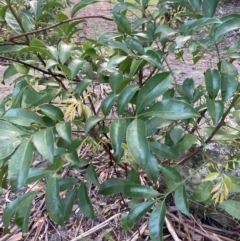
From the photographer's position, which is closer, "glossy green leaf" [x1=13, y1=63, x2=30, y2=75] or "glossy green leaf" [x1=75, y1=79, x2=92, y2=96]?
"glossy green leaf" [x1=75, y1=79, x2=92, y2=96]

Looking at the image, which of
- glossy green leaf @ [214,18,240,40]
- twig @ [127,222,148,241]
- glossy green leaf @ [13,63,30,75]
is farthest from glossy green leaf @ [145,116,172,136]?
twig @ [127,222,148,241]

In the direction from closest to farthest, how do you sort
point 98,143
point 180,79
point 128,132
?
point 128,132 < point 98,143 < point 180,79

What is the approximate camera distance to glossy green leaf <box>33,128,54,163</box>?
59 cm

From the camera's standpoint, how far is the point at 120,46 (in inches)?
28.9

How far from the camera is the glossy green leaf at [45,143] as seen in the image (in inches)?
23.2

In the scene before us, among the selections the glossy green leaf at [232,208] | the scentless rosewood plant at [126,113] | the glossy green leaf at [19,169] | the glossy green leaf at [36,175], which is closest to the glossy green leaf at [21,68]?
the scentless rosewood plant at [126,113]

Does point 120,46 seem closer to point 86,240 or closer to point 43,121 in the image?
point 43,121

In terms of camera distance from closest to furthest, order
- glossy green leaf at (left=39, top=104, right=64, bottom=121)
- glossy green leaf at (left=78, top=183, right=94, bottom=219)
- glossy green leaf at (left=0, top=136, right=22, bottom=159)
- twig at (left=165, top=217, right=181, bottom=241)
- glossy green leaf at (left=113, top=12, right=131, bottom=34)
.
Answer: glossy green leaf at (left=0, top=136, right=22, bottom=159) → glossy green leaf at (left=39, top=104, right=64, bottom=121) → glossy green leaf at (left=113, top=12, right=131, bottom=34) → glossy green leaf at (left=78, top=183, right=94, bottom=219) → twig at (left=165, top=217, right=181, bottom=241)

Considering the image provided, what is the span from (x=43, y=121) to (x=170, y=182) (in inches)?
12.0

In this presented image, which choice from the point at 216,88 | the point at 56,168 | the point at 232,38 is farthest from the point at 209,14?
the point at 232,38

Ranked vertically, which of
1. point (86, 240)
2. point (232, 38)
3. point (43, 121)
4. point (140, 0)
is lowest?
→ point (232, 38)

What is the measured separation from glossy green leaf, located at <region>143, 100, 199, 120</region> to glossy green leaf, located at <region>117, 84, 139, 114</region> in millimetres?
51

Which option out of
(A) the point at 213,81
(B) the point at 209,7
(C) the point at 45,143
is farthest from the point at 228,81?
(C) the point at 45,143

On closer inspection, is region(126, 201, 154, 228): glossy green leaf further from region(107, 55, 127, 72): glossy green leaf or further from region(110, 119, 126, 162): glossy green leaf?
region(107, 55, 127, 72): glossy green leaf
